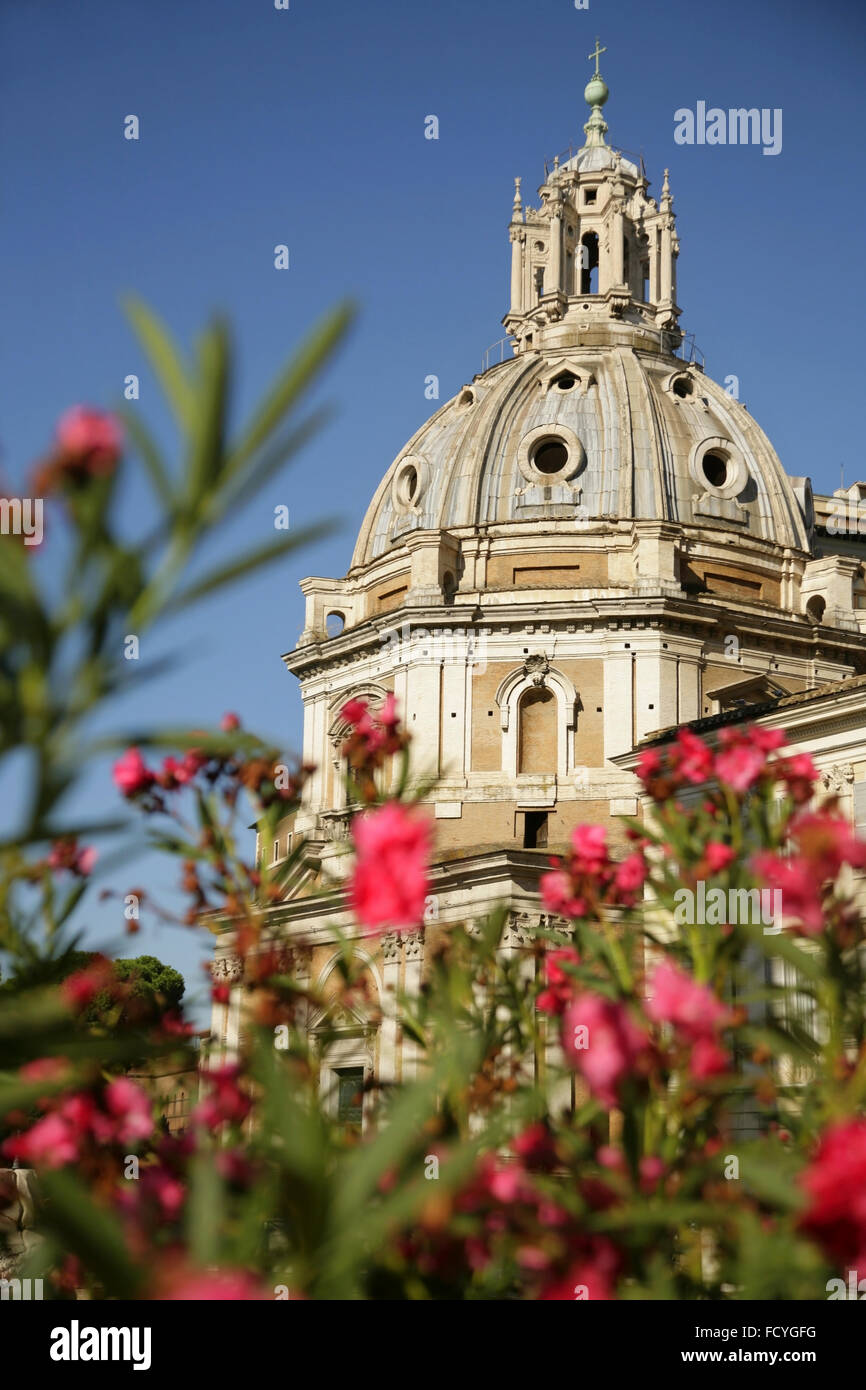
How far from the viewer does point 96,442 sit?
7.79 ft

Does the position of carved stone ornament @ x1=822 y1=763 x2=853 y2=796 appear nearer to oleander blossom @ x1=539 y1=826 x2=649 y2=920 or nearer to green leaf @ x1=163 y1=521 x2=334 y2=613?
oleander blossom @ x1=539 y1=826 x2=649 y2=920

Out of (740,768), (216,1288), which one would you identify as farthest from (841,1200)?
(740,768)

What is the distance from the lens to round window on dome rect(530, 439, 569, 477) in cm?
3272

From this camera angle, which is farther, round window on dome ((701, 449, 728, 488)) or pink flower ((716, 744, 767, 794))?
round window on dome ((701, 449, 728, 488))

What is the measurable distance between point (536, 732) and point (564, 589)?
117 inches

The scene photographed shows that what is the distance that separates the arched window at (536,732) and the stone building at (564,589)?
0.04 metres

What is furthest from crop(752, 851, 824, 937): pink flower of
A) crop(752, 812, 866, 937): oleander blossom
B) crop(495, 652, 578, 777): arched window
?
crop(495, 652, 578, 777): arched window

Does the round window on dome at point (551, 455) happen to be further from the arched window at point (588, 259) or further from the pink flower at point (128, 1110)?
the pink flower at point (128, 1110)

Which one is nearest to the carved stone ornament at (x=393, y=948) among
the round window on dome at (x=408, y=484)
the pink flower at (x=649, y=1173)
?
the round window on dome at (x=408, y=484)

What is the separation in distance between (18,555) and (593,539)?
96.1 feet

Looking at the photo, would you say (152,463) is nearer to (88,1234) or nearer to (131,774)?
(88,1234)

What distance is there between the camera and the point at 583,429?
32719 mm

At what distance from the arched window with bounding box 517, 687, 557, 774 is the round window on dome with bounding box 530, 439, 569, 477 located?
18.5 ft
